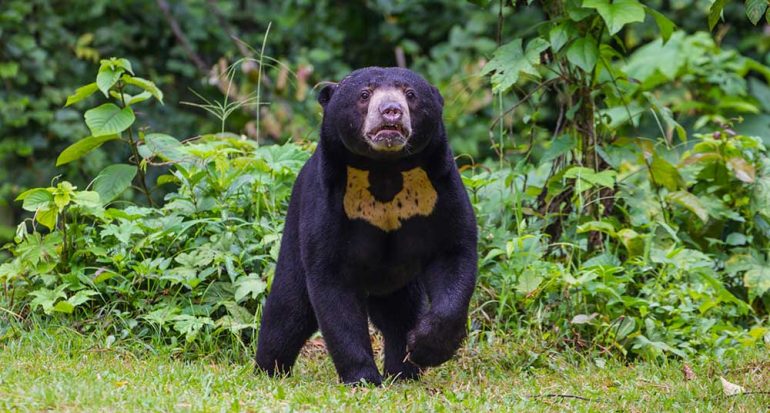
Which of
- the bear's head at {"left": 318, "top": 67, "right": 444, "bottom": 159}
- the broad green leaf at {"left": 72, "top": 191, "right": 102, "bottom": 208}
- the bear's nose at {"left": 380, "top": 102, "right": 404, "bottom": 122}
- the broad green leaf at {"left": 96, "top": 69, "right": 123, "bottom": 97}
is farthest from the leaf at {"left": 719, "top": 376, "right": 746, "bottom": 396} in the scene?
the broad green leaf at {"left": 96, "top": 69, "right": 123, "bottom": 97}

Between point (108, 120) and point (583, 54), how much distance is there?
7.76ft

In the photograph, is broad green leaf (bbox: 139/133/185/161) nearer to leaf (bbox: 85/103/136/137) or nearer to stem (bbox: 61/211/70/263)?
leaf (bbox: 85/103/136/137)

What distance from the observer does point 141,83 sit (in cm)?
603

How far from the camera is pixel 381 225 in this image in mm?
4750

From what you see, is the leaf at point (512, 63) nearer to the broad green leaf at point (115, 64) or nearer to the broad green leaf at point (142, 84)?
the broad green leaf at point (142, 84)

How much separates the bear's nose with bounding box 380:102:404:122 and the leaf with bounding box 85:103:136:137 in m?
1.90

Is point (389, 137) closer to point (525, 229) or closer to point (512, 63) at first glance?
point (512, 63)

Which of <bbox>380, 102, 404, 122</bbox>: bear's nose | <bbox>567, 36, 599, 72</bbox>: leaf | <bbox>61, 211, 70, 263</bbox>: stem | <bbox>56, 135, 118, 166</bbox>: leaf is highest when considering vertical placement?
<bbox>380, 102, 404, 122</bbox>: bear's nose

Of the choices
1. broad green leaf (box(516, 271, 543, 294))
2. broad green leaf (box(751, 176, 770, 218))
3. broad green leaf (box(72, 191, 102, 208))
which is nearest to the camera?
broad green leaf (box(72, 191, 102, 208))

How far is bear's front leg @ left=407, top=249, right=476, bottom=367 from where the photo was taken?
462cm

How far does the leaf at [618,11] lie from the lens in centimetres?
559

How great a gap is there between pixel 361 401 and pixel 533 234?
2.13 metres

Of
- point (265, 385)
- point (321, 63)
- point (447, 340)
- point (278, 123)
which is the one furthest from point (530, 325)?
point (321, 63)

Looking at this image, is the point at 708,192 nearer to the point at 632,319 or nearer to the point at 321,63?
the point at 632,319
